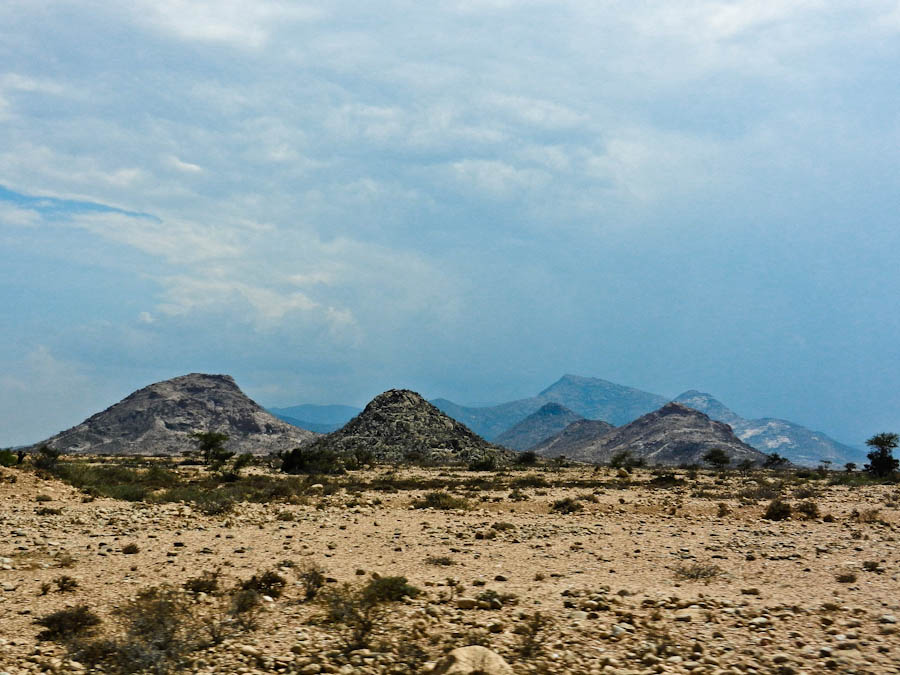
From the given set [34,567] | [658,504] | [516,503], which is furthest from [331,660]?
[658,504]

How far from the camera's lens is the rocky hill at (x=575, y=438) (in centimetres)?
16043

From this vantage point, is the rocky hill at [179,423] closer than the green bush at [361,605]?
No

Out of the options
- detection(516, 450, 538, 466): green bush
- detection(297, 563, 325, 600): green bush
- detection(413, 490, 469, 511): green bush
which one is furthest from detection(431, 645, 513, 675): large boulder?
detection(516, 450, 538, 466): green bush

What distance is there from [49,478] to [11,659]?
2039cm

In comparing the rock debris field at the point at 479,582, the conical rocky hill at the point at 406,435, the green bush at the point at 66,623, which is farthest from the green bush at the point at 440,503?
the conical rocky hill at the point at 406,435

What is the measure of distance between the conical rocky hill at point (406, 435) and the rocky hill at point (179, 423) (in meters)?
33.0

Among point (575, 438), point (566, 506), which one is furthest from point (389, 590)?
point (575, 438)

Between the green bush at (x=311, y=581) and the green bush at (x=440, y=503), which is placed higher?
the green bush at (x=311, y=581)

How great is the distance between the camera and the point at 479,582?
1209 cm

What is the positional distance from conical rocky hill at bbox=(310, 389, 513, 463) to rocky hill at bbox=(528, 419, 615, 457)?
77.8 metres

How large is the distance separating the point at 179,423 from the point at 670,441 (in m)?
104

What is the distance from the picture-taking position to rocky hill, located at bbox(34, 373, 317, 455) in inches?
4498

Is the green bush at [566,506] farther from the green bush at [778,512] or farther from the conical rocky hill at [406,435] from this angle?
the conical rocky hill at [406,435]

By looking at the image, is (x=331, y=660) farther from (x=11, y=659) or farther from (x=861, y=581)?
(x=861, y=581)
